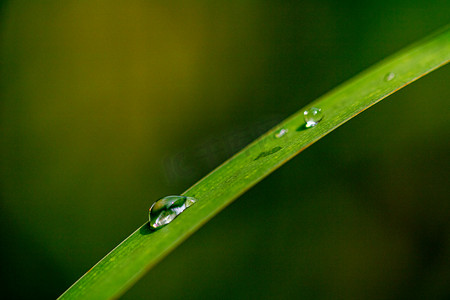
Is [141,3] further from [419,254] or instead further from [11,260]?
[419,254]

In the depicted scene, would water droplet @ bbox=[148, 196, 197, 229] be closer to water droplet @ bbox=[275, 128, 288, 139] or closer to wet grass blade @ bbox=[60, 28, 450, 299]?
wet grass blade @ bbox=[60, 28, 450, 299]

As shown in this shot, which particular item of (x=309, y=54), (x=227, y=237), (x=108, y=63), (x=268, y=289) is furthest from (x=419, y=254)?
(x=108, y=63)

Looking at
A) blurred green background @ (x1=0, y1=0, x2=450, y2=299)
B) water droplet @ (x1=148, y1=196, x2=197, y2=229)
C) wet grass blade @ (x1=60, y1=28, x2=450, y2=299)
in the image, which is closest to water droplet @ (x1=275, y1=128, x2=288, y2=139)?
wet grass blade @ (x1=60, y1=28, x2=450, y2=299)

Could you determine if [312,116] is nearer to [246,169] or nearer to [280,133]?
[280,133]

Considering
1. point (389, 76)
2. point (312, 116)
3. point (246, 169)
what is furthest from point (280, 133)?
point (389, 76)

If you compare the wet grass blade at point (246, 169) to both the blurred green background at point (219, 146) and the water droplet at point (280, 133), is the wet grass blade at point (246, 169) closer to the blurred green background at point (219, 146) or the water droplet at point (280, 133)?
the water droplet at point (280, 133)
